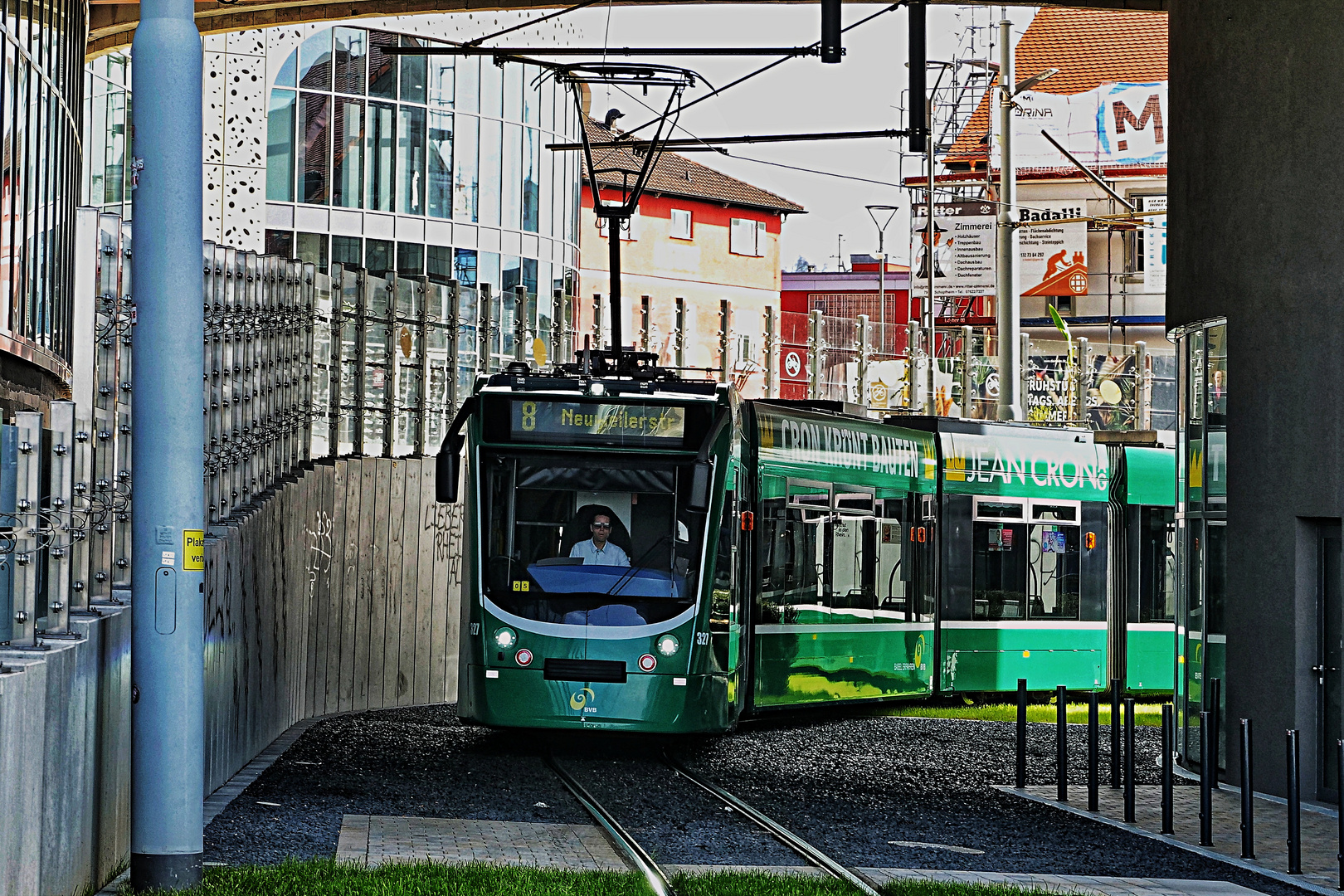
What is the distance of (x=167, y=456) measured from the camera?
9.95 meters

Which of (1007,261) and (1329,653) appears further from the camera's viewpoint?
(1007,261)

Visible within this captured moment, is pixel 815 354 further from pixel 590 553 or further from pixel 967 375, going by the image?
pixel 590 553

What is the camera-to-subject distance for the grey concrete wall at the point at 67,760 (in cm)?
794

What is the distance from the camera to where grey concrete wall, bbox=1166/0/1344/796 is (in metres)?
15.2

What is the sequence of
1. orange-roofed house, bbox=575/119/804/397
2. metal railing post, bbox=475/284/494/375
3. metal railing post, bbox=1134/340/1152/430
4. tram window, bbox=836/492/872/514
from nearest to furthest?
tram window, bbox=836/492/872/514 → metal railing post, bbox=475/284/494/375 → metal railing post, bbox=1134/340/1152/430 → orange-roofed house, bbox=575/119/804/397

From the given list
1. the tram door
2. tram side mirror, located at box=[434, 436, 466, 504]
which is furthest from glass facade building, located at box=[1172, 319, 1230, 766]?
tram side mirror, located at box=[434, 436, 466, 504]

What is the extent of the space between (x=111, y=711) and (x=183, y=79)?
3179 millimetres

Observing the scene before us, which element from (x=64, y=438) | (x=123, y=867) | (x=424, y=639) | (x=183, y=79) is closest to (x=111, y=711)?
(x=123, y=867)

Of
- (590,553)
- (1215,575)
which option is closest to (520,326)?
(590,553)

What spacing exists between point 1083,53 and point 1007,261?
5006 cm

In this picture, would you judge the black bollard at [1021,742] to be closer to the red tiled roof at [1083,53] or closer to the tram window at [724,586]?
the tram window at [724,586]

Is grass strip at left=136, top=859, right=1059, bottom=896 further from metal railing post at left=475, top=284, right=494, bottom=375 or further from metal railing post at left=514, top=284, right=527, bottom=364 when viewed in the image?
metal railing post at left=514, top=284, right=527, bottom=364

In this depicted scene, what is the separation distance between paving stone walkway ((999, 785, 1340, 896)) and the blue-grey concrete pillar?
627cm

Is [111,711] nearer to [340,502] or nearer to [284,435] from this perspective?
[284,435]
